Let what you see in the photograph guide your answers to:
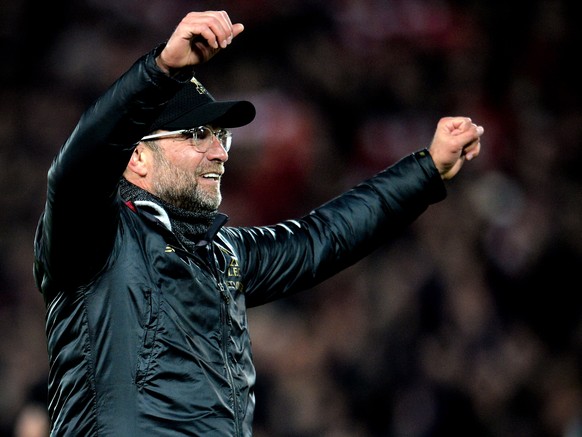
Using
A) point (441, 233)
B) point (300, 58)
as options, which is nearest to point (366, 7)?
point (300, 58)

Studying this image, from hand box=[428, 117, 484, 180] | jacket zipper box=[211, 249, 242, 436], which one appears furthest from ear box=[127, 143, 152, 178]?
hand box=[428, 117, 484, 180]

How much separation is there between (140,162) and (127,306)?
0.50 m

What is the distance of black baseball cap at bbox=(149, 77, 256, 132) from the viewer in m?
2.92

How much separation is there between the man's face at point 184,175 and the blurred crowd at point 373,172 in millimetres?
2905

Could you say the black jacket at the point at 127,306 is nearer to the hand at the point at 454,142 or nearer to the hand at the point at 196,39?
the hand at the point at 196,39

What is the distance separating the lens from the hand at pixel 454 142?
3.35 meters

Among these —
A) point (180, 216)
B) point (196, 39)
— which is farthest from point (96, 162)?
point (180, 216)

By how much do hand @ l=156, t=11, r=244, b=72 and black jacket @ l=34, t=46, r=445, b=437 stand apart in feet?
0.15

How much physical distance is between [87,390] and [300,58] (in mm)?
6037

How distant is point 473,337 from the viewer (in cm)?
683

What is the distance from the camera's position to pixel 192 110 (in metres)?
2.95

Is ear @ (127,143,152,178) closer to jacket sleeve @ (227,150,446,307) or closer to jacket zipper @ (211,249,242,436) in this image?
jacket zipper @ (211,249,242,436)

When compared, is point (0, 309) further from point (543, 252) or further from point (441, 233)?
point (543, 252)

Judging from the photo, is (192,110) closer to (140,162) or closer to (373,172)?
(140,162)
